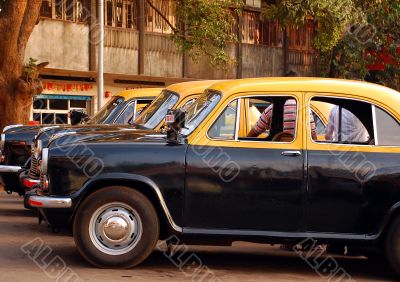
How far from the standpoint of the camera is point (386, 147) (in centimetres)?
802

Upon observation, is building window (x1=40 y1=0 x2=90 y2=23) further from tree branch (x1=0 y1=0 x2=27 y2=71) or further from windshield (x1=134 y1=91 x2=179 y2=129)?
windshield (x1=134 y1=91 x2=179 y2=129)

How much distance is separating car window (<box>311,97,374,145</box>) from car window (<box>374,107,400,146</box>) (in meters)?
0.07

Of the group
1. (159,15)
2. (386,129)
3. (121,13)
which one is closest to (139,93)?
(386,129)

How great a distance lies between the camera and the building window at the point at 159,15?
32875 mm

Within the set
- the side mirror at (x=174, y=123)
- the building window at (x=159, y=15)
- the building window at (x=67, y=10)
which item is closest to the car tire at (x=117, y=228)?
the side mirror at (x=174, y=123)

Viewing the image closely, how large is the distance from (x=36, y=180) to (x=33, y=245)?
102 cm

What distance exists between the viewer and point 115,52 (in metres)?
31.7

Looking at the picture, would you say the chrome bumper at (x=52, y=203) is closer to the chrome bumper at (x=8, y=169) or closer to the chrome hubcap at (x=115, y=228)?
the chrome hubcap at (x=115, y=228)

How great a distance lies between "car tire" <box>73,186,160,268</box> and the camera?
25.5 feet

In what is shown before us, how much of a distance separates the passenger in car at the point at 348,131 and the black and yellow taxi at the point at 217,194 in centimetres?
19

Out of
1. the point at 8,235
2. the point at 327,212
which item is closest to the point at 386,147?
the point at 327,212

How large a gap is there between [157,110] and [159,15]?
22927 millimetres

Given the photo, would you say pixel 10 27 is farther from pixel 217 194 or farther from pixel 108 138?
pixel 217 194

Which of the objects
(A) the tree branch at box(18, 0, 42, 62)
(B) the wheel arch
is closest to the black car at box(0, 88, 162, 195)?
(B) the wheel arch
